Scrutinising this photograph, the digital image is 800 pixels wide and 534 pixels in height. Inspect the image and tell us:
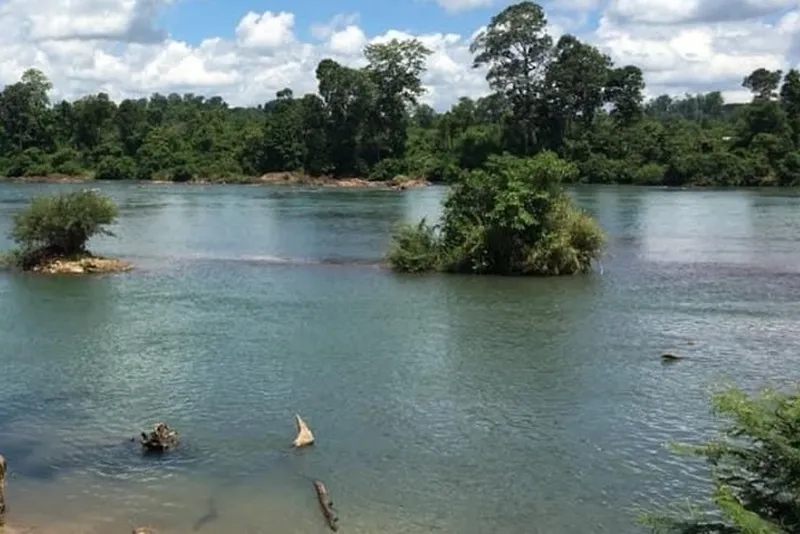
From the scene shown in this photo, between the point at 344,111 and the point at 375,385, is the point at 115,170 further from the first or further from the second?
the point at 375,385

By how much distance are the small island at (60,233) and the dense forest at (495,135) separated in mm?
82996

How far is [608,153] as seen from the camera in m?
128

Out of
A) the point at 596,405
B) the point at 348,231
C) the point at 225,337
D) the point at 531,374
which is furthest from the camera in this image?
the point at 348,231

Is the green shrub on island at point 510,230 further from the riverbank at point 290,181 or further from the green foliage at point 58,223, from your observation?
the riverbank at point 290,181

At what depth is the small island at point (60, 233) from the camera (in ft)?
143

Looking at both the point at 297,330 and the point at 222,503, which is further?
the point at 297,330

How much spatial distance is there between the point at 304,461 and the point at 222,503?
2491mm

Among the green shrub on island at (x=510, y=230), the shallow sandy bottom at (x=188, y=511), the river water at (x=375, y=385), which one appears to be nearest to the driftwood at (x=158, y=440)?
the river water at (x=375, y=385)

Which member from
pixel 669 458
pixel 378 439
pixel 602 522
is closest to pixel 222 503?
pixel 378 439

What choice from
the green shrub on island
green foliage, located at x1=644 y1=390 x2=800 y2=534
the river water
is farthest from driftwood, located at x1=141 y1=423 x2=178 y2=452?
the green shrub on island

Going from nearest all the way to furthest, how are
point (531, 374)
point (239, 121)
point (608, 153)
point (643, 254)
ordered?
point (531, 374)
point (643, 254)
point (608, 153)
point (239, 121)

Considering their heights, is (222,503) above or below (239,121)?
below

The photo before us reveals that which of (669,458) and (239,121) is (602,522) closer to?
(669,458)

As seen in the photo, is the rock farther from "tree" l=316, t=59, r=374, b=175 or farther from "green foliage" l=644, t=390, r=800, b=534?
"tree" l=316, t=59, r=374, b=175
